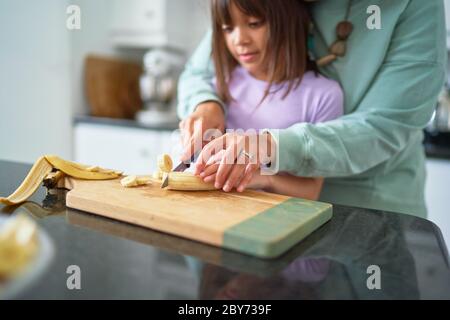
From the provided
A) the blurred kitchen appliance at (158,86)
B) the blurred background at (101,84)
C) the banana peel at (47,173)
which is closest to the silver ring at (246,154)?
the banana peel at (47,173)

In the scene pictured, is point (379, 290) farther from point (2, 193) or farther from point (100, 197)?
point (2, 193)

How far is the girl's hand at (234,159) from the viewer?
73 cm

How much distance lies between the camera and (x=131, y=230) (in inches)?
→ 22.8

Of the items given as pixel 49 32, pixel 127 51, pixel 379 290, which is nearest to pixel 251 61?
pixel 379 290

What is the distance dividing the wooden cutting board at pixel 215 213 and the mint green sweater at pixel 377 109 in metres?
0.14

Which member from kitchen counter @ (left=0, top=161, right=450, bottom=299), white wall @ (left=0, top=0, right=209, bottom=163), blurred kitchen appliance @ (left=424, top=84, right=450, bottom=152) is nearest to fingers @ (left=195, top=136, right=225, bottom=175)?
kitchen counter @ (left=0, top=161, right=450, bottom=299)

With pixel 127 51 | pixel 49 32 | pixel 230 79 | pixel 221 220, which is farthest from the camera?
pixel 127 51

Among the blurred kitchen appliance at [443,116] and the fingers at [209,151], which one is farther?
the blurred kitchen appliance at [443,116]

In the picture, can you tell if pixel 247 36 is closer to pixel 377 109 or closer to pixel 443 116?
pixel 377 109

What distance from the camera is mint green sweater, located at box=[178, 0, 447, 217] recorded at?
80cm

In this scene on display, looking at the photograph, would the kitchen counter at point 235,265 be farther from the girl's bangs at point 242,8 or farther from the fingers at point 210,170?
the girl's bangs at point 242,8

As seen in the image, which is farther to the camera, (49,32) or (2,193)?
(49,32)

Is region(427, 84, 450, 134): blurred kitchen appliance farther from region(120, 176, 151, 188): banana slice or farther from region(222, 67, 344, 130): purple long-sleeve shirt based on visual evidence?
region(120, 176, 151, 188): banana slice
